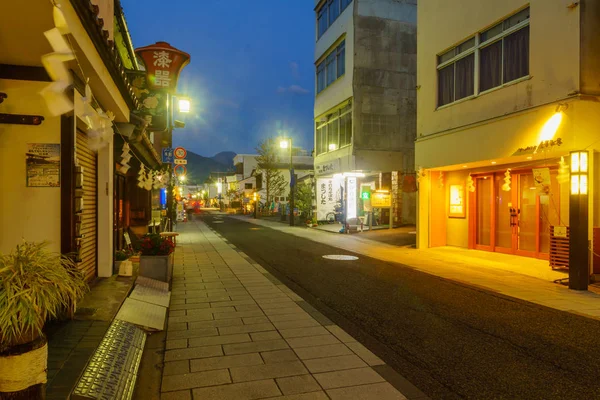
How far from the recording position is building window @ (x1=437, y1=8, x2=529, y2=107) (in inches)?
508

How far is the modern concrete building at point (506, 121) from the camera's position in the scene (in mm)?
10797

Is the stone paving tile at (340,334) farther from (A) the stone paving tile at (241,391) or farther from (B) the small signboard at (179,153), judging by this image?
(B) the small signboard at (179,153)

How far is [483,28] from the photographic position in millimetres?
14312

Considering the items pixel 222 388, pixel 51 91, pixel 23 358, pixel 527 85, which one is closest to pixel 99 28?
pixel 51 91

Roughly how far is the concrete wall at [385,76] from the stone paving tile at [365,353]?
23.1 metres

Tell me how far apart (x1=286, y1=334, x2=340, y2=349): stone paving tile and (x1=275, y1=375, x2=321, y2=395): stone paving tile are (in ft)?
3.58

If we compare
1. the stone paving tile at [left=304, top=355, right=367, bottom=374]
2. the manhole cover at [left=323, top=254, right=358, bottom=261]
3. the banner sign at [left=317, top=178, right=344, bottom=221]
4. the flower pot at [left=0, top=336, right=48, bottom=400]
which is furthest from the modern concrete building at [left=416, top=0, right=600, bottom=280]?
the banner sign at [left=317, top=178, right=344, bottom=221]

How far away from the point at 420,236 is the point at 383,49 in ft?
53.1

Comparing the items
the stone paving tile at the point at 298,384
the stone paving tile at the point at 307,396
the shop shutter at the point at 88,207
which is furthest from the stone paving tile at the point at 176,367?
the shop shutter at the point at 88,207

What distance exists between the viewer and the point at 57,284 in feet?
10.2

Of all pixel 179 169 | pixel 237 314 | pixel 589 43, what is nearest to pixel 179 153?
pixel 179 169

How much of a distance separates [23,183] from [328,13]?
31065 millimetres

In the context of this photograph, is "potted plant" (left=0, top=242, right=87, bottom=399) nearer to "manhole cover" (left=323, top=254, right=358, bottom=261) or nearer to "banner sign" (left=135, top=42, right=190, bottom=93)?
"banner sign" (left=135, top=42, right=190, bottom=93)

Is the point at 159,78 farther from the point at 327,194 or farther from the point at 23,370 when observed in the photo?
the point at 327,194
